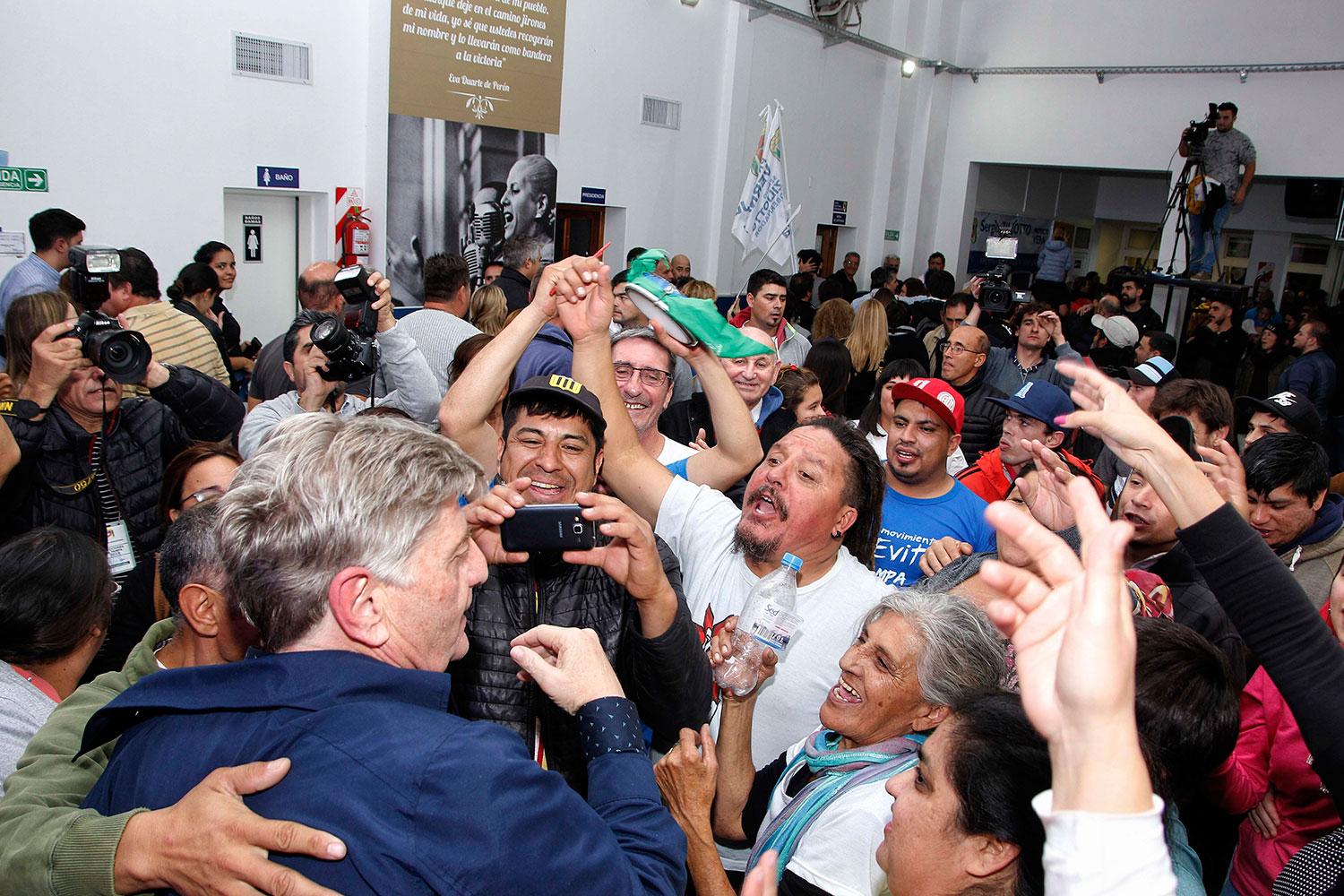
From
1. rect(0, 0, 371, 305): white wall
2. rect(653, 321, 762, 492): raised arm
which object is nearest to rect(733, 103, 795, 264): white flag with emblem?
rect(0, 0, 371, 305): white wall

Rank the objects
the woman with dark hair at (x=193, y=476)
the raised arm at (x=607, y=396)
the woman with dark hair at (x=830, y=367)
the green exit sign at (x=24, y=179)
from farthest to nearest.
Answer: the green exit sign at (x=24, y=179) → the woman with dark hair at (x=830, y=367) → the raised arm at (x=607, y=396) → the woman with dark hair at (x=193, y=476)

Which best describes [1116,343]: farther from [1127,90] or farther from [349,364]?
[1127,90]

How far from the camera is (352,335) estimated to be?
10.2 feet

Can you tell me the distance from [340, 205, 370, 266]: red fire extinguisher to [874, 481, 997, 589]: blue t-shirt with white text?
5610 millimetres

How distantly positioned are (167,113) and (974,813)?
270 inches

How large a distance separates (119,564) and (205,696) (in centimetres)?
194

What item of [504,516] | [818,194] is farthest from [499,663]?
[818,194]

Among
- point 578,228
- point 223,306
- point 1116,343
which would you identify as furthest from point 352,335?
point 578,228

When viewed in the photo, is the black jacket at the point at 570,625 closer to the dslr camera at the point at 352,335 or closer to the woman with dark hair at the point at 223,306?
the dslr camera at the point at 352,335

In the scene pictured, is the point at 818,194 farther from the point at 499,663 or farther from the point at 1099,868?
the point at 1099,868

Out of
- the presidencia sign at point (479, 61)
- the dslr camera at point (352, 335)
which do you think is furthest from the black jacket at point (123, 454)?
the presidencia sign at point (479, 61)

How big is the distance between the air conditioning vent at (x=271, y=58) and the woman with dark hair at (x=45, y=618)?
5734mm

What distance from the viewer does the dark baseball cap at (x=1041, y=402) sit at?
12.2ft

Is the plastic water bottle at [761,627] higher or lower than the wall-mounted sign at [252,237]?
lower
